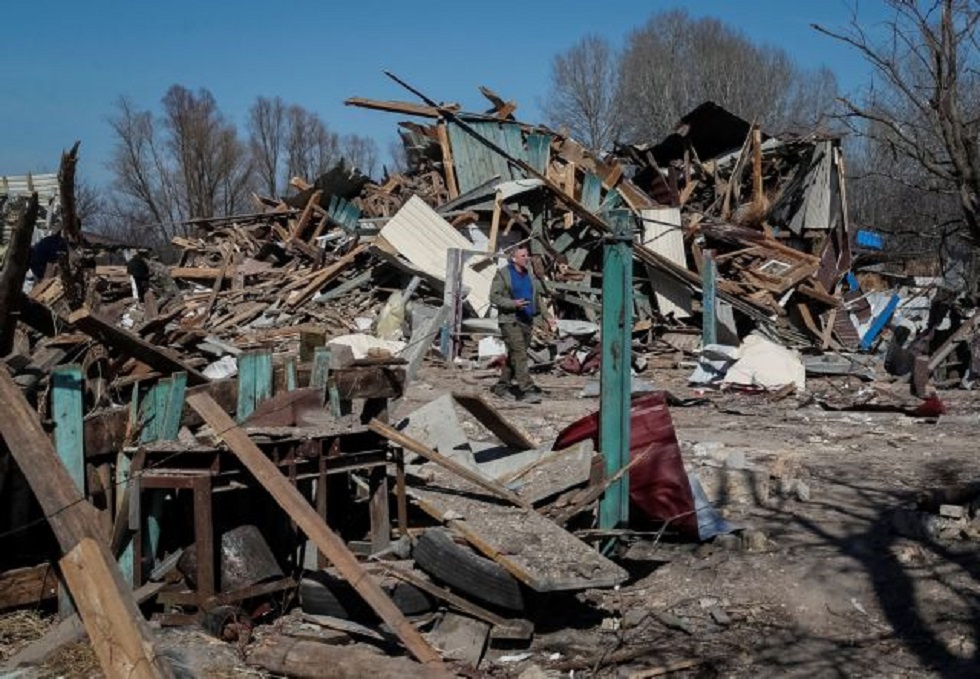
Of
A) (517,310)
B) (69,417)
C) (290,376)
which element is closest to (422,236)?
(517,310)

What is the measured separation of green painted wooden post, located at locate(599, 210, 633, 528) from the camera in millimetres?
6156

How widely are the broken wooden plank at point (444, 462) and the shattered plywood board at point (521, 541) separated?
0.21 feet

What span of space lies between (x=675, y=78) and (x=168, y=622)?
4806 cm

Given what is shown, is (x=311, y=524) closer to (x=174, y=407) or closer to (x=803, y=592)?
(x=174, y=407)

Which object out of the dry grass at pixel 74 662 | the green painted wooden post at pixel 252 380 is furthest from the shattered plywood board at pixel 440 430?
the dry grass at pixel 74 662

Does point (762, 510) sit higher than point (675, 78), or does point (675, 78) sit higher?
point (675, 78)

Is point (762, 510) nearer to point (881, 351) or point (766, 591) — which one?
point (766, 591)

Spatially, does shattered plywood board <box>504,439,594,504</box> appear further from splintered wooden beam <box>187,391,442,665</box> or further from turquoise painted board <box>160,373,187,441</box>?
turquoise painted board <box>160,373,187,441</box>

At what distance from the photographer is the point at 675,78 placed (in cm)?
4931

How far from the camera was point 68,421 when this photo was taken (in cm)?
491

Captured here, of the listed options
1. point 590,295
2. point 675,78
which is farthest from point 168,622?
point 675,78

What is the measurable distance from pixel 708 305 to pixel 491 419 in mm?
8706

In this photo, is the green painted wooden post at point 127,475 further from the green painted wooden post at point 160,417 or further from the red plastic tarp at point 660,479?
the red plastic tarp at point 660,479

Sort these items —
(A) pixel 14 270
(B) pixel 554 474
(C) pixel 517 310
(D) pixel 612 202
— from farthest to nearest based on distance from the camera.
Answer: (D) pixel 612 202 → (C) pixel 517 310 → (B) pixel 554 474 → (A) pixel 14 270
